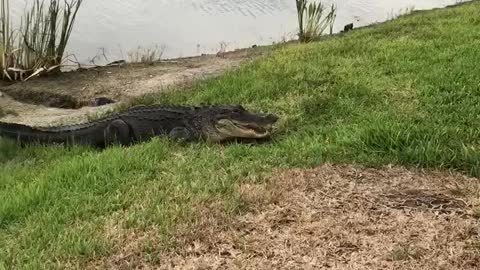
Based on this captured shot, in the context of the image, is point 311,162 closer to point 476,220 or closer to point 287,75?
point 476,220


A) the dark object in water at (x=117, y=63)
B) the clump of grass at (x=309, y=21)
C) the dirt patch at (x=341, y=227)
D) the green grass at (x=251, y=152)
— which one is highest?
the clump of grass at (x=309, y=21)

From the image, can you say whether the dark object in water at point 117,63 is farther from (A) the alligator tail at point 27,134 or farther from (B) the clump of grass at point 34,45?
(A) the alligator tail at point 27,134

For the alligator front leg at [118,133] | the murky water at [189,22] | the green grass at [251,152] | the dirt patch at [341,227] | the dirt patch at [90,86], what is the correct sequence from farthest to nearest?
the murky water at [189,22] < the dirt patch at [90,86] < the alligator front leg at [118,133] < the green grass at [251,152] < the dirt patch at [341,227]

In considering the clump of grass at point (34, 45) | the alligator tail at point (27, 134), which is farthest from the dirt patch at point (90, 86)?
the alligator tail at point (27, 134)

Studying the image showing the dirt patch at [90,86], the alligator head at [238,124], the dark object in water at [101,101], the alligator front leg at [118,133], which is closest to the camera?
the alligator head at [238,124]

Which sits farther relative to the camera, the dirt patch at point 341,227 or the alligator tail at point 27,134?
the alligator tail at point 27,134

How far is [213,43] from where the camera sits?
500 inches

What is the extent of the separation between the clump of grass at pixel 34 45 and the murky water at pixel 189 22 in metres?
1.43

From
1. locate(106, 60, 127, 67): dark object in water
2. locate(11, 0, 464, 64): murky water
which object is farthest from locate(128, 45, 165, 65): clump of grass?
locate(11, 0, 464, 64): murky water

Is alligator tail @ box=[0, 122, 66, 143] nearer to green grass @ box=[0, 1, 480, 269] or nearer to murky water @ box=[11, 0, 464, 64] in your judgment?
green grass @ box=[0, 1, 480, 269]

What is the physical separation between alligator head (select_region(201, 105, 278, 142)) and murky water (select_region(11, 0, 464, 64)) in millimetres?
6088

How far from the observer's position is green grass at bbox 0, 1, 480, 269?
3443mm

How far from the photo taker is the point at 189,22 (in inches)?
533

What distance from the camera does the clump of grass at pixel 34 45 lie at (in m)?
9.16
